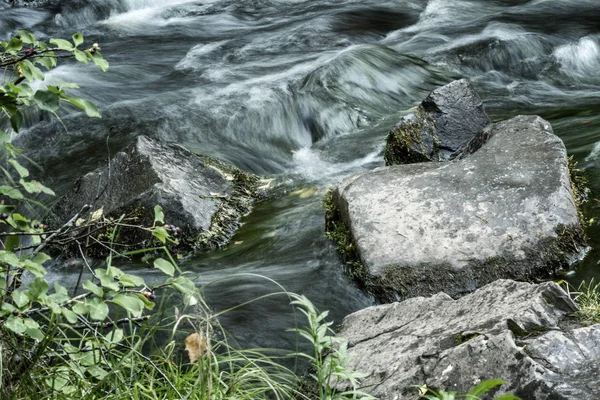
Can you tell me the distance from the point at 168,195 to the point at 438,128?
83.7 inches

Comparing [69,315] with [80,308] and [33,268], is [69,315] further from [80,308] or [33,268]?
[33,268]

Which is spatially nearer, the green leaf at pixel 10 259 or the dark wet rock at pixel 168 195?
the green leaf at pixel 10 259

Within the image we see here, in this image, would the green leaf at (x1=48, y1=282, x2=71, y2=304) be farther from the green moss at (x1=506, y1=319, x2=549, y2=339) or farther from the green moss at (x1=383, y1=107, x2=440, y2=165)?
the green moss at (x1=383, y1=107, x2=440, y2=165)

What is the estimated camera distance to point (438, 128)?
6031mm

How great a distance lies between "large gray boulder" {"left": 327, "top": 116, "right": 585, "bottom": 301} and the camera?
4223 millimetres

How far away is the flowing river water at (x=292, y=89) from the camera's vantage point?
16.9 feet

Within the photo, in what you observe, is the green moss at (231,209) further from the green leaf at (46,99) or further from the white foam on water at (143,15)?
the white foam on water at (143,15)

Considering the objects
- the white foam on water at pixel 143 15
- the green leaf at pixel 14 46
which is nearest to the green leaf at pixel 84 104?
the green leaf at pixel 14 46

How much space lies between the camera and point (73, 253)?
5488mm

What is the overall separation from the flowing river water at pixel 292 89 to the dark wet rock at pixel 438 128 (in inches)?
23.4

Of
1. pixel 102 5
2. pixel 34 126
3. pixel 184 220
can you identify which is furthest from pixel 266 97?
pixel 102 5

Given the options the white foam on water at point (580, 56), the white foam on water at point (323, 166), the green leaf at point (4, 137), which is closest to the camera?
the green leaf at point (4, 137)

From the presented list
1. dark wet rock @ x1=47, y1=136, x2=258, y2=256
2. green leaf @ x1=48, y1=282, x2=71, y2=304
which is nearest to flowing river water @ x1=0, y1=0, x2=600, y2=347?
dark wet rock @ x1=47, y1=136, x2=258, y2=256

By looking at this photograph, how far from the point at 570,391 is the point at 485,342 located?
1.19ft
